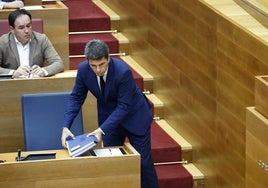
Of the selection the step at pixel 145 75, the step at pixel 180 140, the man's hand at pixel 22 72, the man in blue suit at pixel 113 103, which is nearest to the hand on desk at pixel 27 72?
the man's hand at pixel 22 72

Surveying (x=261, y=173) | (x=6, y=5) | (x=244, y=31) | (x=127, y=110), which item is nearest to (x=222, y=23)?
(x=244, y=31)

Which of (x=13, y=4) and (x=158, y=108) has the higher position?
(x=13, y=4)

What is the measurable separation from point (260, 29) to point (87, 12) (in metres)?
1.88

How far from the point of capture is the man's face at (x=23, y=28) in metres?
3.75

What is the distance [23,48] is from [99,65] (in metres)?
0.85

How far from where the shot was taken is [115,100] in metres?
3.28

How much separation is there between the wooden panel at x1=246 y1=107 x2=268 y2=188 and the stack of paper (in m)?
0.52

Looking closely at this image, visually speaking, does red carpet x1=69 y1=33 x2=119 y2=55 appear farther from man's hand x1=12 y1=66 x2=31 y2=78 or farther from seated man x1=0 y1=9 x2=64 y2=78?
man's hand x1=12 y1=66 x2=31 y2=78

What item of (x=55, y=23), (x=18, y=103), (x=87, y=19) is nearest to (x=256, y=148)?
(x=18, y=103)

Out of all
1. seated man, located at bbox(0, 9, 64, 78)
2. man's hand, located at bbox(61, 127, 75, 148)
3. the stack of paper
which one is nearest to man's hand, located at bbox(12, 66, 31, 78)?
seated man, located at bbox(0, 9, 64, 78)

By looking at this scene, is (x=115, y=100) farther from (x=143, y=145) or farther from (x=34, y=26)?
(x=34, y=26)

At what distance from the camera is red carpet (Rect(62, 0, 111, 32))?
4855 mm

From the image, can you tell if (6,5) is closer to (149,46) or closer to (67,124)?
(149,46)

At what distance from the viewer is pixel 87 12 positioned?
16.3 feet
